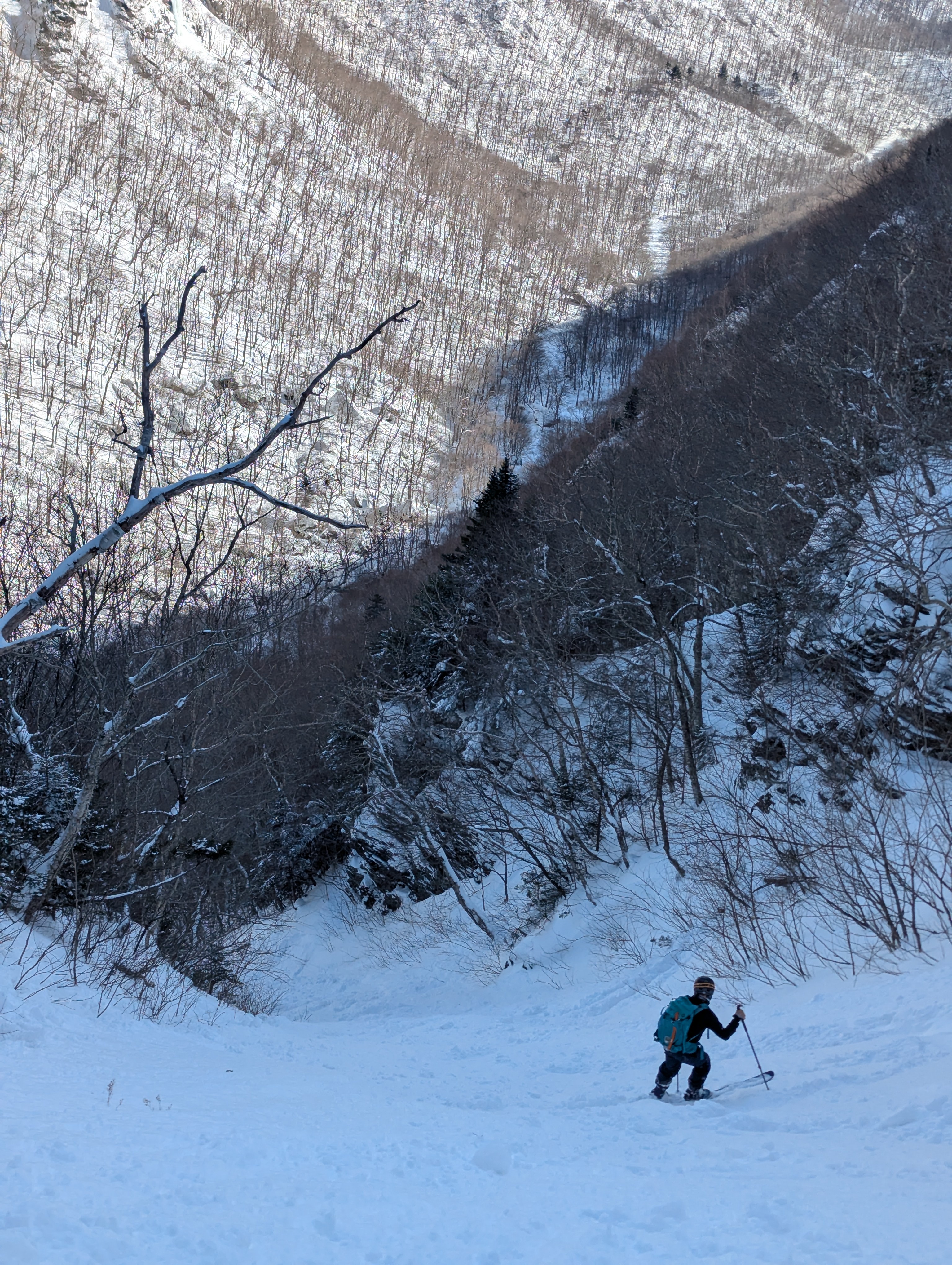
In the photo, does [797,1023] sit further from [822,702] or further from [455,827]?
[455,827]

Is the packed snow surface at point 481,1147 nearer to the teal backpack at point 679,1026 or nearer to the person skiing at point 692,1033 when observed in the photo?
the person skiing at point 692,1033

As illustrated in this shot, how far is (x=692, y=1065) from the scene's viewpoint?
6941 mm

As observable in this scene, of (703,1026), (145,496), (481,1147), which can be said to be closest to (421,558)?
(703,1026)

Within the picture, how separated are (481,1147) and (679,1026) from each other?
2387 mm

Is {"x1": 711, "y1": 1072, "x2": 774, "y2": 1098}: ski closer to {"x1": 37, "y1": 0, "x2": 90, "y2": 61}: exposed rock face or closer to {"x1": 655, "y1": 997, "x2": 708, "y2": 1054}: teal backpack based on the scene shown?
{"x1": 655, "y1": 997, "x2": 708, "y2": 1054}: teal backpack

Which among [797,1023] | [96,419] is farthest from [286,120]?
[797,1023]

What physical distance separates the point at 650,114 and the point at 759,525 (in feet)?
414

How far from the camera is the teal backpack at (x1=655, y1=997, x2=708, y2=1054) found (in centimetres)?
673

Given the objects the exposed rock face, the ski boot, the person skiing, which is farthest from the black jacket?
the exposed rock face

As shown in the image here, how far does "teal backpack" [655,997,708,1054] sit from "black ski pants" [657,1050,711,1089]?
0.04 m

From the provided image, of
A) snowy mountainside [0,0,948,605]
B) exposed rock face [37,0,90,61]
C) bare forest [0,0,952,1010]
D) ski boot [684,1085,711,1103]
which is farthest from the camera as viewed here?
exposed rock face [37,0,90,61]

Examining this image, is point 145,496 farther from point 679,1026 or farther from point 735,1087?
point 735,1087

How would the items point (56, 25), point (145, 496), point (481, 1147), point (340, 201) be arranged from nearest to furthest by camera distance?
point (145, 496)
point (481, 1147)
point (56, 25)
point (340, 201)

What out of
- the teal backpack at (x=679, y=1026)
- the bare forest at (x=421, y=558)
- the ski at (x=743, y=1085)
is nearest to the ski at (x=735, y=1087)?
the ski at (x=743, y=1085)
